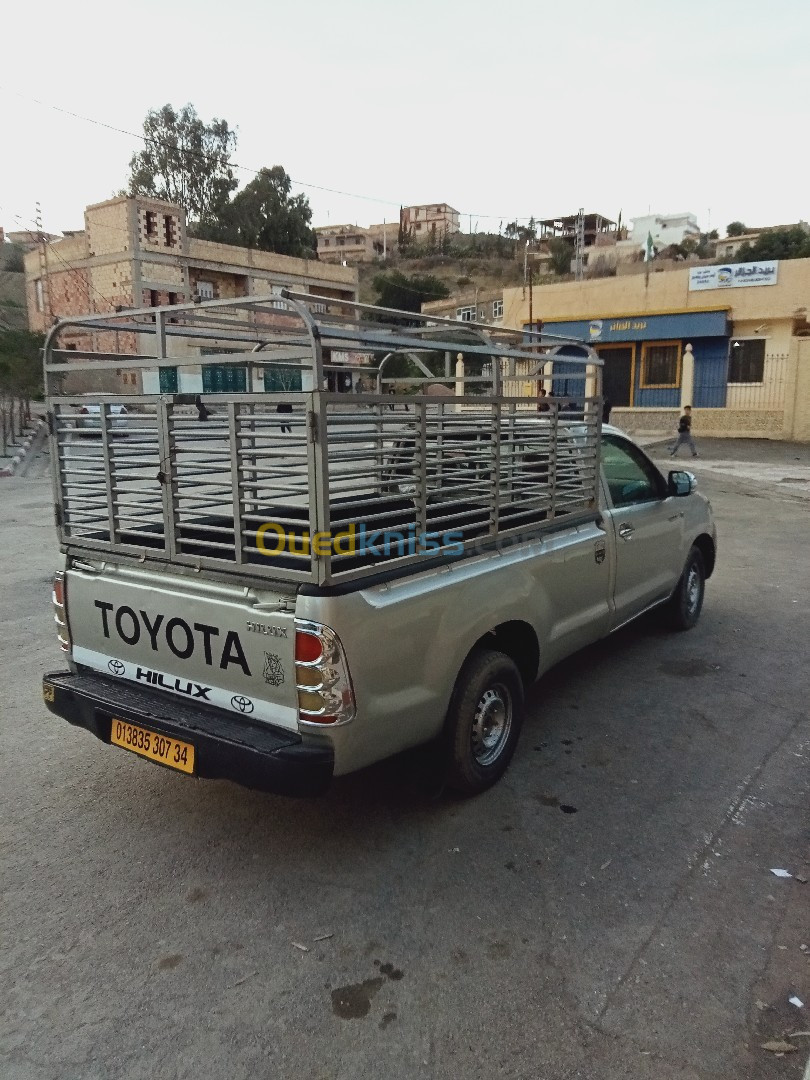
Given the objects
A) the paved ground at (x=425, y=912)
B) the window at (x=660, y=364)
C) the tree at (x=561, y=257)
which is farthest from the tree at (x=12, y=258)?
the paved ground at (x=425, y=912)

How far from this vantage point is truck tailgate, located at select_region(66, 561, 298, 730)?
110 inches

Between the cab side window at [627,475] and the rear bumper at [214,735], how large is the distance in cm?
274

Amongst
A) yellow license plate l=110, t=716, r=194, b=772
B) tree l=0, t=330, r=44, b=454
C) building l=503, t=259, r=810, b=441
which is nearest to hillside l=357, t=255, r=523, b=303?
building l=503, t=259, r=810, b=441

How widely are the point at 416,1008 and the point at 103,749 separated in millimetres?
2420

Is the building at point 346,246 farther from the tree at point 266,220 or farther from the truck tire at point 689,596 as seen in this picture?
the truck tire at point 689,596

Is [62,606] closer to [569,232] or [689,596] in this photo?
[689,596]

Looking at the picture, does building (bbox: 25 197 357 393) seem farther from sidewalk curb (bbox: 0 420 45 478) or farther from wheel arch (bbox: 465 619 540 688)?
wheel arch (bbox: 465 619 540 688)

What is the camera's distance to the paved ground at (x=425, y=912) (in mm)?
2184

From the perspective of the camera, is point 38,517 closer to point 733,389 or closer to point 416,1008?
point 416,1008

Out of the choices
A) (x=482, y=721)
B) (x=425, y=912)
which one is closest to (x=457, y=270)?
(x=482, y=721)

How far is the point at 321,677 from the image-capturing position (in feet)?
8.80

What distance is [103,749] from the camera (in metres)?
4.09

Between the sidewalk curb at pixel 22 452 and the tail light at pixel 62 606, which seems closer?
the tail light at pixel 62 606

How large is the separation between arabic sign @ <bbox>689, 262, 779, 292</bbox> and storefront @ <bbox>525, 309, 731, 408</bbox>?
858 millimetres
